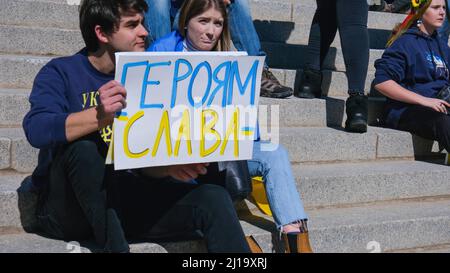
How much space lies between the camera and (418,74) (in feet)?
15.2

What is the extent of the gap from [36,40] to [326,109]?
5.85 ft

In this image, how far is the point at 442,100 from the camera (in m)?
4.45

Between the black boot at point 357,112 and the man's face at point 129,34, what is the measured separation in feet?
5.82

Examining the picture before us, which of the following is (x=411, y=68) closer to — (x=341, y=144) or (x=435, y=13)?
(x=435, y=13)

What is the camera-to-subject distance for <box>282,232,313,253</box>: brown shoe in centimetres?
314

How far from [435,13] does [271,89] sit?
3.80 feet

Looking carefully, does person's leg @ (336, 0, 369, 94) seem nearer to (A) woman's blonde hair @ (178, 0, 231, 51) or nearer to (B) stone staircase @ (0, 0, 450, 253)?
(B) stone staircase @ (0, 0, 450, 253)

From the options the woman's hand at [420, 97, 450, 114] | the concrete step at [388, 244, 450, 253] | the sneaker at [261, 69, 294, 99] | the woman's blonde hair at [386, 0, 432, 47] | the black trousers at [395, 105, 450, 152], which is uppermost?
the woman's blonde hair at [386, 0, 432, 47]

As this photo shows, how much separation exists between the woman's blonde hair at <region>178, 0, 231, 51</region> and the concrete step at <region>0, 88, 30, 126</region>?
0.93 m

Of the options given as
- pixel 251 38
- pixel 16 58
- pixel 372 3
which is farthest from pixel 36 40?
pixel 372 3

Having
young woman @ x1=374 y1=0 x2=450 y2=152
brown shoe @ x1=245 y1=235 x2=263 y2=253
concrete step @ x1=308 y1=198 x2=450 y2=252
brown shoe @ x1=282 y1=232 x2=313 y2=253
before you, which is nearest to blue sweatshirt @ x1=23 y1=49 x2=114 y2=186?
brown shoe @ x1=245 y1=235 x2=263 y2=253

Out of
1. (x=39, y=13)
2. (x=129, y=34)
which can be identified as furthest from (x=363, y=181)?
(x=39, y=13)

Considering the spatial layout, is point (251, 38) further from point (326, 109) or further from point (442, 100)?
point (442, 100)

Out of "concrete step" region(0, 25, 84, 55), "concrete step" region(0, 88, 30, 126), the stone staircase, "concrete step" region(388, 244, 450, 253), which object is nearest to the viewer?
the stone staircase
